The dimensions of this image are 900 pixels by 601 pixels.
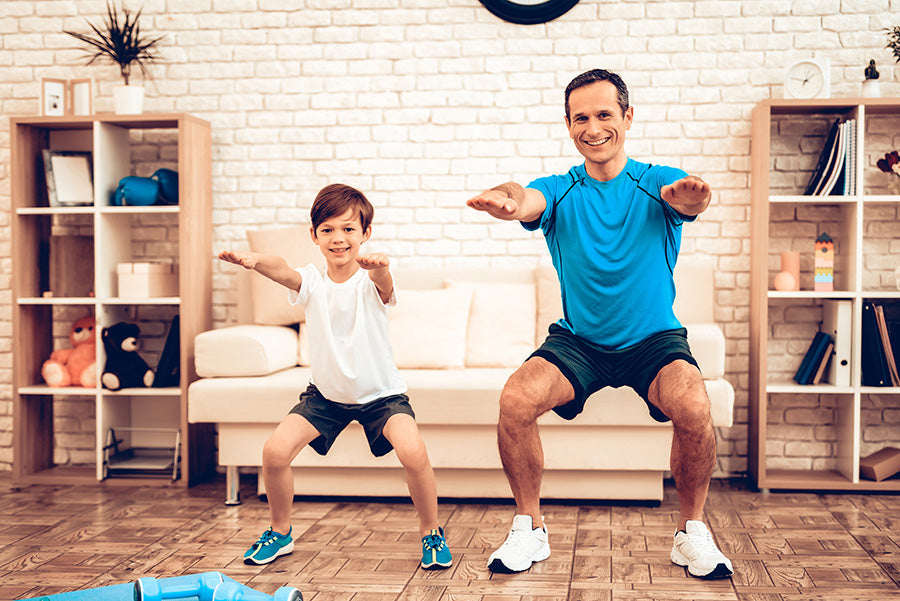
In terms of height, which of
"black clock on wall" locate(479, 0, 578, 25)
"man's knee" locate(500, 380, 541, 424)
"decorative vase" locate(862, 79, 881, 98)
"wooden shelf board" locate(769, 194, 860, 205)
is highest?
"black clock on wall" locate(479, 0, 578, 25)

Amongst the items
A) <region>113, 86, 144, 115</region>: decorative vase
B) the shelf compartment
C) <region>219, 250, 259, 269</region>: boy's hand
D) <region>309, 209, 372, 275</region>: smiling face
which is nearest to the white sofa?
the shelf compartment

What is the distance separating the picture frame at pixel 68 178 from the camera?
3258 mm

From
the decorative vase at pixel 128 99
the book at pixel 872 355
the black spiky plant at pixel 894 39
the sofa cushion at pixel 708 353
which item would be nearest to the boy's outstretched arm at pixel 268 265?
the sofa cushion at pixel 708 353

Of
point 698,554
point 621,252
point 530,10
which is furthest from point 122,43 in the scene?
point 698,554

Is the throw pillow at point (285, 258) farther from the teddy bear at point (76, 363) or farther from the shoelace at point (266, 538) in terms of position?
the shoelace at point (266, 538)

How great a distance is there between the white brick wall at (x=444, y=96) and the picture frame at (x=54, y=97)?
252 mm

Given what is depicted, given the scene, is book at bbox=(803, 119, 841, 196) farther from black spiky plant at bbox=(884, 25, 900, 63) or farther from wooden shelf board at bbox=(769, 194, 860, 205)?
black spiky plant at bbox=(884, 25, 900, 63)

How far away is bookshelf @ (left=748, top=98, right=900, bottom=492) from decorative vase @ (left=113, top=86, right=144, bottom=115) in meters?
2.41

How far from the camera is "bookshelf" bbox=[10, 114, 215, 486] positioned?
10.5ft

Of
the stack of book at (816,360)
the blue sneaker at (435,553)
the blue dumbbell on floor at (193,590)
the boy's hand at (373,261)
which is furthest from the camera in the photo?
the stack of book at (816,360)

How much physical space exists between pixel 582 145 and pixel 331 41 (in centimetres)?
166

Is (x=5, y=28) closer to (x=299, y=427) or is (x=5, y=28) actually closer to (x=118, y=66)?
(x=118, y=66)

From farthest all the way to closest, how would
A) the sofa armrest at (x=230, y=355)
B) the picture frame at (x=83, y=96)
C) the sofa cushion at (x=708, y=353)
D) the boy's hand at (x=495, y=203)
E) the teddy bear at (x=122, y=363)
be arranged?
the picture frame at (x=83, y=96) < the teddy bear at (x=122, y=363) < the sofa armrest at (x=230, y=355) < the sofa cushion at (x=708, y=353) < the boy's hand at (x=495, y=203)

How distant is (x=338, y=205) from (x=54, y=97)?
70.4 inches
